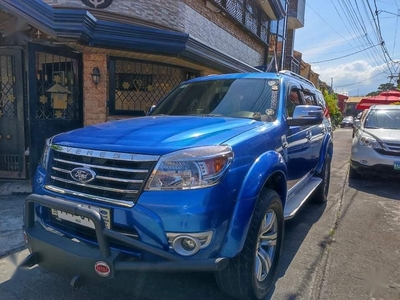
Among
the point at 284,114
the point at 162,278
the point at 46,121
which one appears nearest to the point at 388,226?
the point at 284,114

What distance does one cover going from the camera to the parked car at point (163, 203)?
198 cm

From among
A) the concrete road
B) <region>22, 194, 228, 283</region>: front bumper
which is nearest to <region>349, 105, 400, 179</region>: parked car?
the concrete road

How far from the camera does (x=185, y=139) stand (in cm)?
225

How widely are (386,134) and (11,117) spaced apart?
7.37 metres

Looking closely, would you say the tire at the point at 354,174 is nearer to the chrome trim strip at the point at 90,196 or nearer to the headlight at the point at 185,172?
the headlight at the point at 185,172

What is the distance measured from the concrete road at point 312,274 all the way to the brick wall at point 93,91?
3.50 metres

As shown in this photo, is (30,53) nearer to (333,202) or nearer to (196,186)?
(196,186)

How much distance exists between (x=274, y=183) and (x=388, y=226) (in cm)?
260

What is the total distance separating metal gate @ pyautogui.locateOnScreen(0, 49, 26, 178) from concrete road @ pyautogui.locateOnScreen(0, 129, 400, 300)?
320cm

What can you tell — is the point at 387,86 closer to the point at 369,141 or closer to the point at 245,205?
the point at 369,141

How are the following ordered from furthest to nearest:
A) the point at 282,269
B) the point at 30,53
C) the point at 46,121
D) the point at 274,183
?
the point at 46,121 → the point at 30,53 → the point at 282,269 → the point at 274,183

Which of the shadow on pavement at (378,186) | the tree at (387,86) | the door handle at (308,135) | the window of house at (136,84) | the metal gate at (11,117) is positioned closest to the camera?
the door handle at (308,135)

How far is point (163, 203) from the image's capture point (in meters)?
1.98

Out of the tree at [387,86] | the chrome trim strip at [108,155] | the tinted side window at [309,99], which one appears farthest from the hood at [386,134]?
the tree at [387,86]
